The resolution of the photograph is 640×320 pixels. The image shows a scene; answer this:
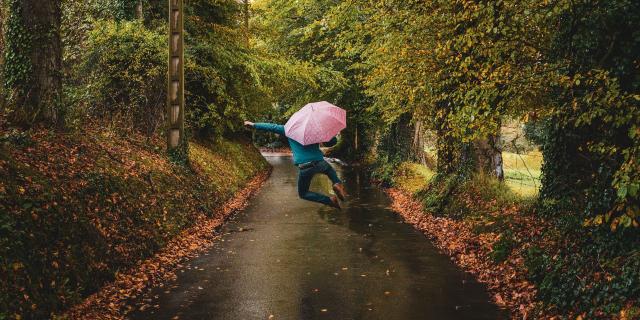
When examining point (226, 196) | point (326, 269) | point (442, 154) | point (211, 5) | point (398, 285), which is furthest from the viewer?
point (211, 5)

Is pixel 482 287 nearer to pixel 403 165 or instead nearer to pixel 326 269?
pixel 326 269

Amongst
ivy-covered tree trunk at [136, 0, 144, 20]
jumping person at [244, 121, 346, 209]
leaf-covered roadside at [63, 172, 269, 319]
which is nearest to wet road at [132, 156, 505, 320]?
leaf-covered roadside at [63, 172, 269, 319]

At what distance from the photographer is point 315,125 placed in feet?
26.1

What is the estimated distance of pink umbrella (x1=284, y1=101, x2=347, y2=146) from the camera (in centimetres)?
791

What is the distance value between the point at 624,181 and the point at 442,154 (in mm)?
11316

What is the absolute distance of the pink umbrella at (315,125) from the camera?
7.91m

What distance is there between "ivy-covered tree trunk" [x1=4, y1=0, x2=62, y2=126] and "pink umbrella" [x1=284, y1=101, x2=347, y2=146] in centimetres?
509

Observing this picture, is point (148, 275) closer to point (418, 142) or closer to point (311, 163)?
point (311, 163)

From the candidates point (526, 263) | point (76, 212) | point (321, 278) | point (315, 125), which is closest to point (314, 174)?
point (315, 125)

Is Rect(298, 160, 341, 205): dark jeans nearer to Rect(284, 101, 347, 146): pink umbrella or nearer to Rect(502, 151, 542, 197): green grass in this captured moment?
Rect(284, 101, 347, 146): pink umbrella

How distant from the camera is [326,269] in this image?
347 inches

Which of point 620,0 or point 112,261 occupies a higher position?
point 620,0

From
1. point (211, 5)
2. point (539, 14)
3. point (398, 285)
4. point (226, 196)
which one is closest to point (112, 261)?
point (398, 285)

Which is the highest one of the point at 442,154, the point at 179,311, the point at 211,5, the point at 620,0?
the point at 211,5
